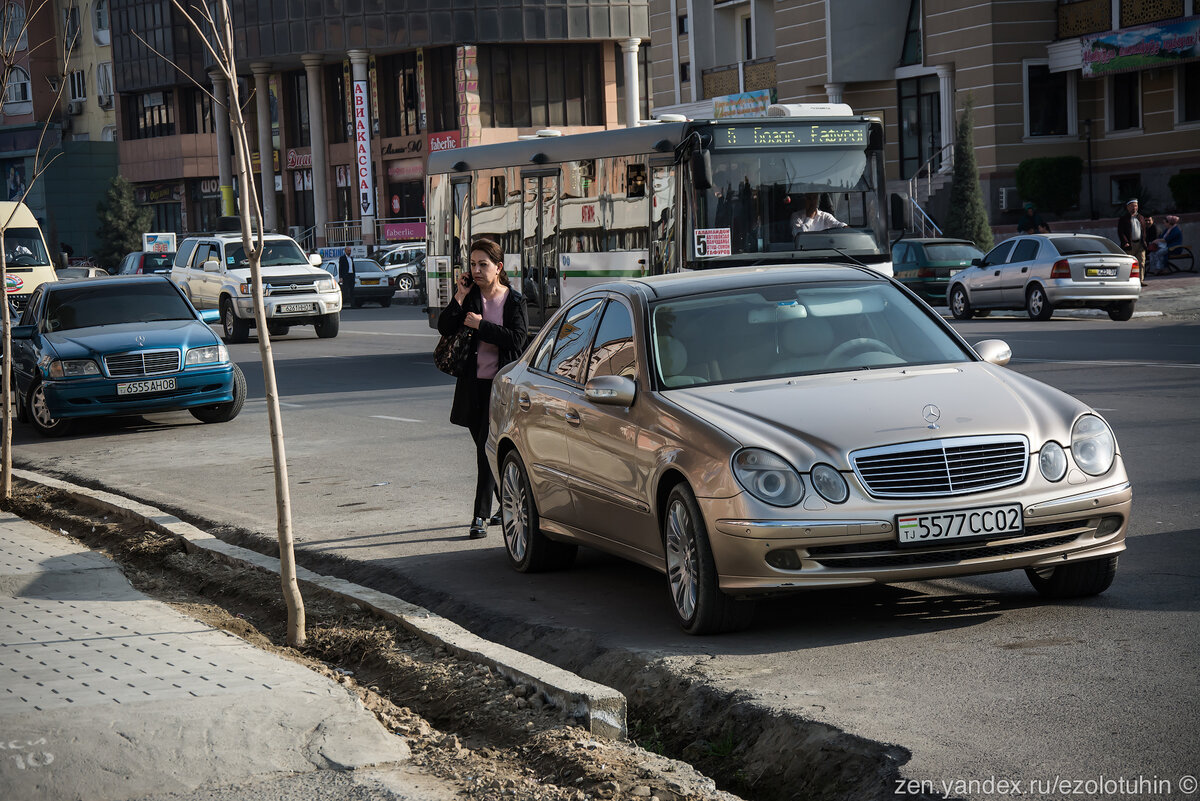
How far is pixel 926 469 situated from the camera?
244 inches

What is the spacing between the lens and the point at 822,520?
20.0ft

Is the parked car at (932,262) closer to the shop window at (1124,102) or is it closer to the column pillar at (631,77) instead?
the shop window at (1124,102)

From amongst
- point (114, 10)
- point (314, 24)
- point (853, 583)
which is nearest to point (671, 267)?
point (853, 583)

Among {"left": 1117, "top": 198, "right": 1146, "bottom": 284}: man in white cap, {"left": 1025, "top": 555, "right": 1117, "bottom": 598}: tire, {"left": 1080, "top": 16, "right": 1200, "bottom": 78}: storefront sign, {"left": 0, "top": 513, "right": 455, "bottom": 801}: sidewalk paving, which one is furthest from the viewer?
{"left": 1080, "top": 16, "right": 1200, "bottom": 78}: storefront sign

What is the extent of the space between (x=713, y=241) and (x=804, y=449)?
39.9 ft

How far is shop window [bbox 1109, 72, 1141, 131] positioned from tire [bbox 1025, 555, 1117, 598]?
124ft

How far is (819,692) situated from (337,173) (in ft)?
244

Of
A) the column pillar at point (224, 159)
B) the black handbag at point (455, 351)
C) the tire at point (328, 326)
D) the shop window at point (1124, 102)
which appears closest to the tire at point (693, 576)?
the black handbag at point (455, 351)

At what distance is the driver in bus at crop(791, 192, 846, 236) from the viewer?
60.0 ft

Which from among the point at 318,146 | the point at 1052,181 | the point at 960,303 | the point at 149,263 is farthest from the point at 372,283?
the point at 318,146

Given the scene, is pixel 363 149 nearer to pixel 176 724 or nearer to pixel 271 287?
pixel 271 287

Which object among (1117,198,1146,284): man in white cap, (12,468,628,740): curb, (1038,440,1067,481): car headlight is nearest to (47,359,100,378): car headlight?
(12,468,628,740): curb

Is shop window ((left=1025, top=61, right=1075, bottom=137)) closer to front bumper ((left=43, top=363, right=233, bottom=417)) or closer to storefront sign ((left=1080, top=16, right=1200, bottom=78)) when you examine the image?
storefront sign ((left=1080, top=16, right=1200, bottom=78))

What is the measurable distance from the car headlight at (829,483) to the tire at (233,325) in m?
26.4
